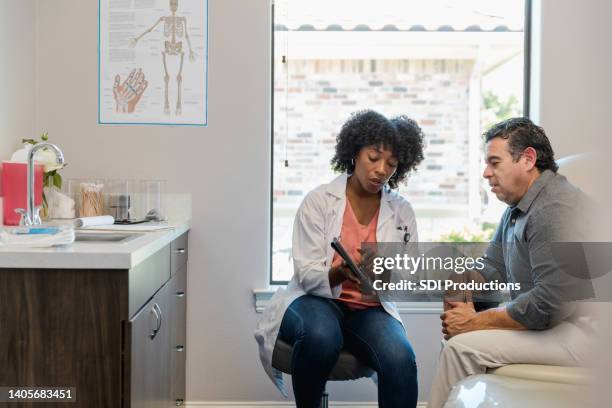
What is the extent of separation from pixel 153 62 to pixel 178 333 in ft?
3.90

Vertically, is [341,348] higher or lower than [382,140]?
lower

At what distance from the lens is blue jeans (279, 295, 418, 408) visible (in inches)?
74.6

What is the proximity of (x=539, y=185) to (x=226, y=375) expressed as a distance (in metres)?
1.68

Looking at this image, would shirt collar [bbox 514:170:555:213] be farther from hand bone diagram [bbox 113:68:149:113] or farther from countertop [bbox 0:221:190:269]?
hand bone diagram [bbox 113:68:149:113]

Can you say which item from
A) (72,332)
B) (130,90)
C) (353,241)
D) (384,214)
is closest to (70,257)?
(72,332)

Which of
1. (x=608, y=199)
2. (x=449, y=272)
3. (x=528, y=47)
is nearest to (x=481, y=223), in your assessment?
(x=528, y=47)

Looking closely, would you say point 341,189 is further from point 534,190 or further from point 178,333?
point 178,333

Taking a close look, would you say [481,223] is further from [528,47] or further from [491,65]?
[528,47]

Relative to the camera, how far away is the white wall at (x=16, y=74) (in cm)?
232

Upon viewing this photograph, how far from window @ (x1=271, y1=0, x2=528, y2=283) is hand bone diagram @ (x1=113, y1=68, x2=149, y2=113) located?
1.96 feet

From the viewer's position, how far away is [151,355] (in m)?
1.85

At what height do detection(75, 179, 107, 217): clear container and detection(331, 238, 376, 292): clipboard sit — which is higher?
detection(75, 179, 107, 217): clear container

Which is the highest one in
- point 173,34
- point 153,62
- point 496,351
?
point 173,34

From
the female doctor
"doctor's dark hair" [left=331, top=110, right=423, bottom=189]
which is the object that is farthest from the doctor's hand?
"doctor's dark hair" [left=331, top=110, right=423, bottom=189]
